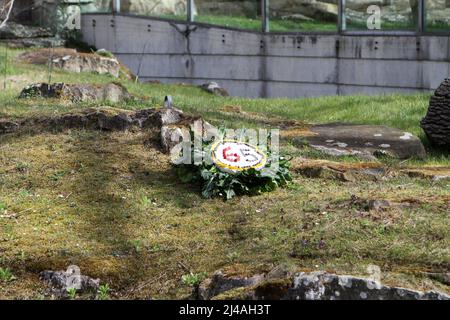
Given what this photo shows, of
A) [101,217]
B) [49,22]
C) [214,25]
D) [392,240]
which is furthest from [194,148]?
[49,22]

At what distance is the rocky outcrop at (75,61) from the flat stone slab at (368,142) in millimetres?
7914

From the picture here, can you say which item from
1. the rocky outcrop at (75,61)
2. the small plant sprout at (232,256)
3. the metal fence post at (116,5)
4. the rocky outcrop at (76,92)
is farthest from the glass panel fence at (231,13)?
the small plant sprout at (232,256)

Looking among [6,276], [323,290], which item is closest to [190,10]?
[6,276]

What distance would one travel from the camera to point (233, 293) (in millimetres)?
5523

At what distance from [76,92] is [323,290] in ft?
24.8

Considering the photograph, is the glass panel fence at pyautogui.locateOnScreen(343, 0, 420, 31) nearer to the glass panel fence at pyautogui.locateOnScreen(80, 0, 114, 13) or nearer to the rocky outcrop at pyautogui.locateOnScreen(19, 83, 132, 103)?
the rocky outcrop at pyautogui.locateOnScreen(19, 83, 132, 103)

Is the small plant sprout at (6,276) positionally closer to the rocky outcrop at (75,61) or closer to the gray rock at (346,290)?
the gray rock at (346,290)

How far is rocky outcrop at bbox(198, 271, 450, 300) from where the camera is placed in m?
5.26

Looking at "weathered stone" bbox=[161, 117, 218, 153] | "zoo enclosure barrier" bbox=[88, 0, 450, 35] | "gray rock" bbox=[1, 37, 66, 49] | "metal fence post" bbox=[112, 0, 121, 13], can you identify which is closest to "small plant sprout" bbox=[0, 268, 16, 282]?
"weathered stone" bbox=[161, 117, 218, 153]

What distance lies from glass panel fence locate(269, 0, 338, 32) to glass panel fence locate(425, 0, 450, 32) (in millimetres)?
2116

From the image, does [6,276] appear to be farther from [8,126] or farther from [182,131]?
[8,126]

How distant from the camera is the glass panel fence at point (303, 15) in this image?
60.4 ft

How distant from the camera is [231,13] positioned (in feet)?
65.5
